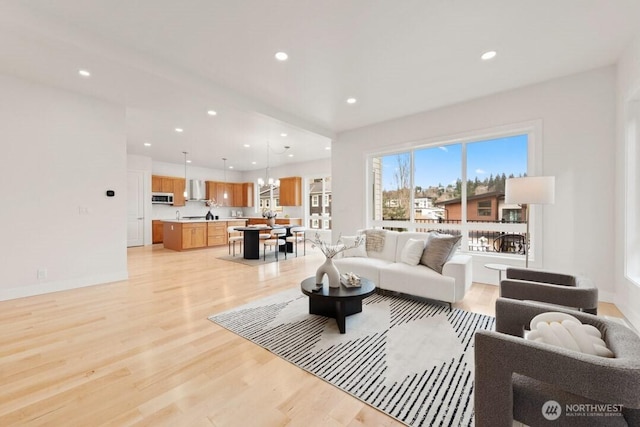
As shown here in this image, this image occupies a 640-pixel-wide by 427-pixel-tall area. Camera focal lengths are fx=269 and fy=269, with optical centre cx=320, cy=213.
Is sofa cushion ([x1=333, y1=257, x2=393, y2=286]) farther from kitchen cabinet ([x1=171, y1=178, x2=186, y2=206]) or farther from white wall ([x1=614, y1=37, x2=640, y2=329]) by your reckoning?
kitchen cabinet ([x1=171, y1=178, x2=186, y2=206])

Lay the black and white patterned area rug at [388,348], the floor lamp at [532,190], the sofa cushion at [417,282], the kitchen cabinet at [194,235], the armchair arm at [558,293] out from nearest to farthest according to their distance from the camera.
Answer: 1. the black and white patterned area rug at [388,348]
2. the armchair arm at [558,293]
3. the floor lamp at [532,190]
4. the sofa cushion at [417,282]
5. the kitchen cabinet at [194,235]

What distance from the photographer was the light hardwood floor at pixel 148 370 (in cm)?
158

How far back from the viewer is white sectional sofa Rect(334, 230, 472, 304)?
3.19m

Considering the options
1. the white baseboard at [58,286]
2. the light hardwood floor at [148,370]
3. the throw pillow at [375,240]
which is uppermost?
the throw pillow at [375,240]

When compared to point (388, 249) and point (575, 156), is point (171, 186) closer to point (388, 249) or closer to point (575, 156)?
point (388, 249)

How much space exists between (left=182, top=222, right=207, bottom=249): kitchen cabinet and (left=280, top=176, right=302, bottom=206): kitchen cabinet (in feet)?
9.76

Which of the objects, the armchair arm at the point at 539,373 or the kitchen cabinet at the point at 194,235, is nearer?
the armchair arm at the point at 539,373

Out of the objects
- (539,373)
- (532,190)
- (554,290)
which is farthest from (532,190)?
(539,373)

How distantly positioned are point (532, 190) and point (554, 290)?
141 centimetres

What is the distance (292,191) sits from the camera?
966cm

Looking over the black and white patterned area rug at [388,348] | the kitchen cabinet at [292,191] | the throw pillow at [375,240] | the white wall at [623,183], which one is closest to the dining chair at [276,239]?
the kitchen cabinet at [292,191]

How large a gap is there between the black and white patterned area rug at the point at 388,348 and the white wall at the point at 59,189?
267 centimetres

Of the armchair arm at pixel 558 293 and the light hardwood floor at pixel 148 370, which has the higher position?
the armchair arm at pixel 558 293

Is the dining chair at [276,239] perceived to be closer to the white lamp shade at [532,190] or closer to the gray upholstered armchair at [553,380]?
the white lamp shade at [532,190]
